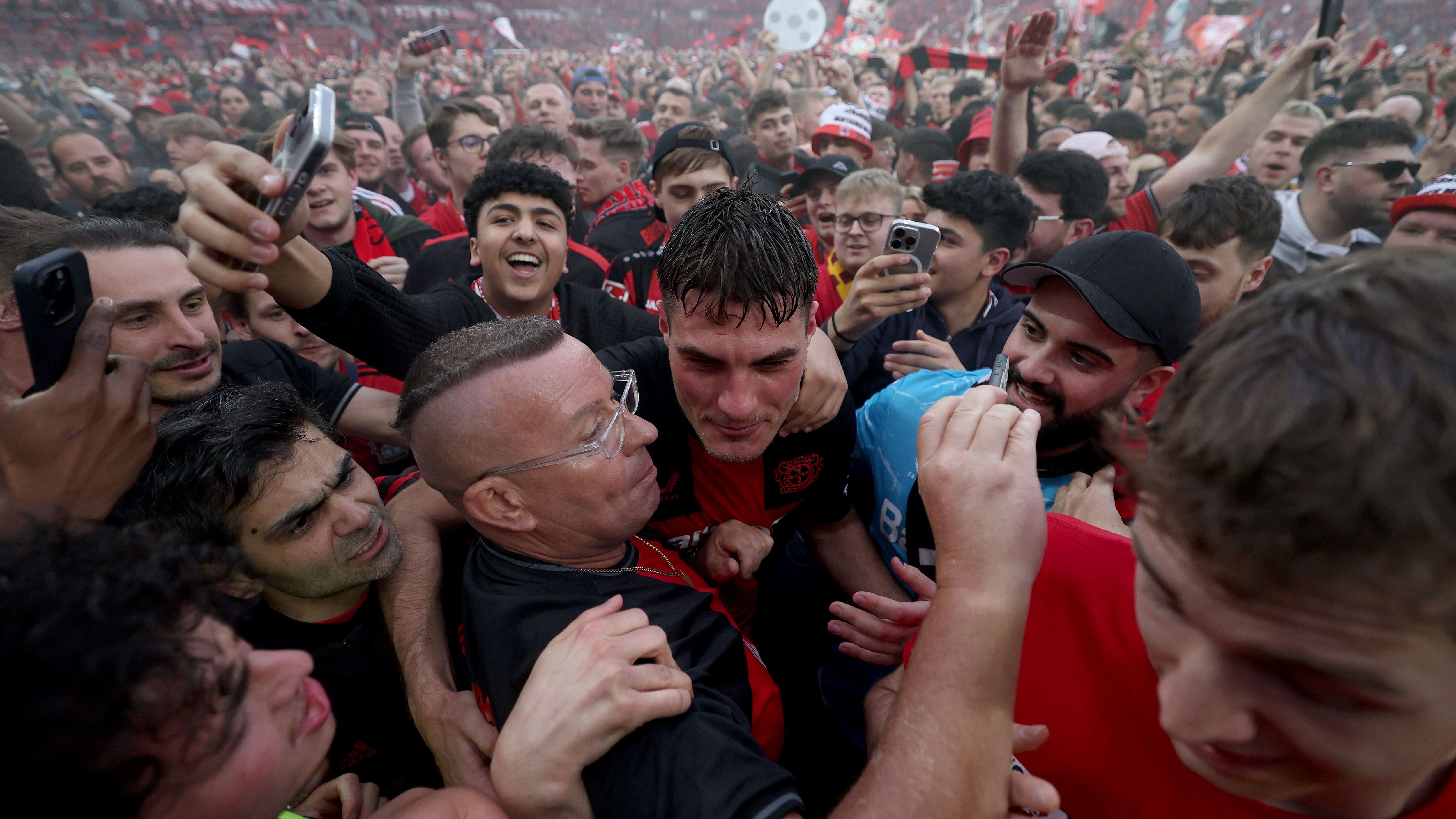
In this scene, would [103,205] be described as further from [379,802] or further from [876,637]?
[876,637]

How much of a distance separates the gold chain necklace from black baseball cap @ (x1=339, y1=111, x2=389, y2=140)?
5981 millimetres

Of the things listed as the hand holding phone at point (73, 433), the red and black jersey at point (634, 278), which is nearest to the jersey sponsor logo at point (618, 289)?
the red and black jersey at point (634, 278)

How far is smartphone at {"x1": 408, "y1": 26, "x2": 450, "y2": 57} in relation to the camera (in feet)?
23.5

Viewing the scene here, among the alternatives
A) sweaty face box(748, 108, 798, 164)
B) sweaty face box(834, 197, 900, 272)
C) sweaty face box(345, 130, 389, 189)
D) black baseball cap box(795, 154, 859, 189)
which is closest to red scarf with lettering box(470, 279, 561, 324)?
sweaty face box(834, 197, 900, 272)

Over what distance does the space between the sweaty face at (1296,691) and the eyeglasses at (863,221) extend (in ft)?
12.9

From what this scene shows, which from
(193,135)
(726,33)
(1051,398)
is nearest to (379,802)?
(1051,398)

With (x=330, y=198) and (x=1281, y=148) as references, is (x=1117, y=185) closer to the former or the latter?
(x=1281, y=148)

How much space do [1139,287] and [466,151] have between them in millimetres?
5707

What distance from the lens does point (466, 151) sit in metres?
6.07

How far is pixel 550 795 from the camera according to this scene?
1.42 m

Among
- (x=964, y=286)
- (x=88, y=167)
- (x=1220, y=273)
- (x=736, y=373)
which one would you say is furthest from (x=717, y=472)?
(x=88, y=167)

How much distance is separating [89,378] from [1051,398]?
279 centimetres

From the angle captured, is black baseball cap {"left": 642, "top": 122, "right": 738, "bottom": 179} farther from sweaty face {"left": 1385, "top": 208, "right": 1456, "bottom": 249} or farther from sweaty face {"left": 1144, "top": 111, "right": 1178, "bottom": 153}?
sweaty face {"left": 1144, "top": 111, "right": 1178, "bottom": 153}

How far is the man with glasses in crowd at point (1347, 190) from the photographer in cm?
480
